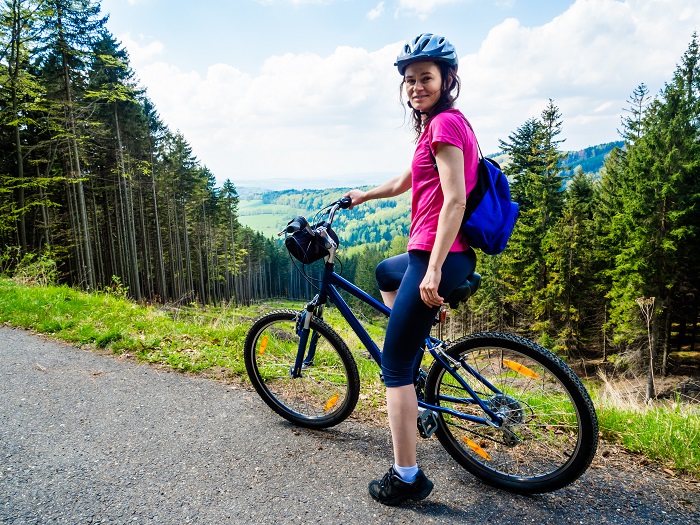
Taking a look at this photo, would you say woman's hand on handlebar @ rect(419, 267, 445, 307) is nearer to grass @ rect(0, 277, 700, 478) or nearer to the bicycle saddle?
the bicycle saddle

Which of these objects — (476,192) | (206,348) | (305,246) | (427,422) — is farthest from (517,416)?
(206,348)

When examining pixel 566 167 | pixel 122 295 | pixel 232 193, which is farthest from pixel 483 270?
pixel 232 193

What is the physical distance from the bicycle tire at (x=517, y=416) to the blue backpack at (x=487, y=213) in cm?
64

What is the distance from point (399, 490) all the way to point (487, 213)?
67.9 inches

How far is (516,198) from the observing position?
1277 inches

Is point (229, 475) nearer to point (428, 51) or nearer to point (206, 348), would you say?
point (206, 348)

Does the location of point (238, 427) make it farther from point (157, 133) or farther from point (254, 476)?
point (157, 133)

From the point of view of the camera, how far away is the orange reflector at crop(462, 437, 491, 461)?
8.71ft

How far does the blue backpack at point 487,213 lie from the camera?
88.0 inches

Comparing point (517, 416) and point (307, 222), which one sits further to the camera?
point (307, 222)

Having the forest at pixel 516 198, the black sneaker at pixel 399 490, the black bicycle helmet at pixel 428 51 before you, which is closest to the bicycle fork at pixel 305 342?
the black sneaker at pixel 399 490

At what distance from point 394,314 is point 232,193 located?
180ft

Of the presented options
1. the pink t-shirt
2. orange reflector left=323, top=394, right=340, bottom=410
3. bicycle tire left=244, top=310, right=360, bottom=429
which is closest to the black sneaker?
bicycle tire left=244, top=310, right=360, bottom=429

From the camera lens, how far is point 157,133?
37.9 metres
